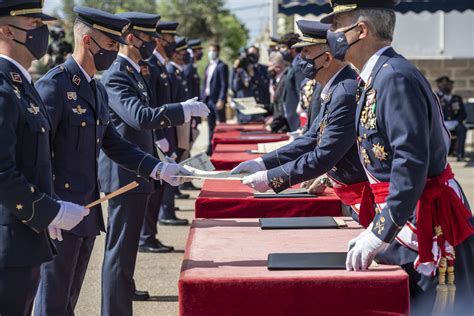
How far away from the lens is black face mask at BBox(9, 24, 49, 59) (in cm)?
350

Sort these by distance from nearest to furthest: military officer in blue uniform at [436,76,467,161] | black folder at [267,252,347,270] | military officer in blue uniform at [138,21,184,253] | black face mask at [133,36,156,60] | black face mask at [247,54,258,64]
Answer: black folder at [267,252,347,270] < black face mask at [133,36,156,60] < military officer in blue uniform at [138,21,184,253] < military officer in blue uniform at [436,76,467,161] < black face mask at [247,54,258,64]

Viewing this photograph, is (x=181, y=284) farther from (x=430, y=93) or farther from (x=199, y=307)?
A: (x=430, y=93)

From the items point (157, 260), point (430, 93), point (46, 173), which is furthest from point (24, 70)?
point (157, 260)

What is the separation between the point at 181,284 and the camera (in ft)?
10.3

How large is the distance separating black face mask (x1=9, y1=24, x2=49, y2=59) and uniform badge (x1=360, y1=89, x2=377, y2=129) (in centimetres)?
130

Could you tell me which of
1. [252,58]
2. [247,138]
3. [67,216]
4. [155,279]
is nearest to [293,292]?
[67,216]

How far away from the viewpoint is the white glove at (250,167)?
4539 millimetres

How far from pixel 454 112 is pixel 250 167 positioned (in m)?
10.7

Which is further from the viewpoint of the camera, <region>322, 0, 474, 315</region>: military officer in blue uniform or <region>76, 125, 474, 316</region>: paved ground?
<region>76, 125, 474, 316</region>: paved ground

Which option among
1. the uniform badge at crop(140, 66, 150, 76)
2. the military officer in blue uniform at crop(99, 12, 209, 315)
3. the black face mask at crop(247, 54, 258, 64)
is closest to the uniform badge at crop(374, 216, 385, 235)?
the military officer in blue uniform at crop(99, 12, 209, 315)

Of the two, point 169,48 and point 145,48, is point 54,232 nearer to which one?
point 145,48

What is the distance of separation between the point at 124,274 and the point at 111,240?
213 mm

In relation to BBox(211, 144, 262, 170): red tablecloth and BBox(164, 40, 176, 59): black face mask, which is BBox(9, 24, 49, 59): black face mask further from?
BBox(164, 40, 176, 59): black face mask

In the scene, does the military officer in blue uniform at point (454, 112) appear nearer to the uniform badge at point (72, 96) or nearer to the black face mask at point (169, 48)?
the black face mask at point (169, 48)
